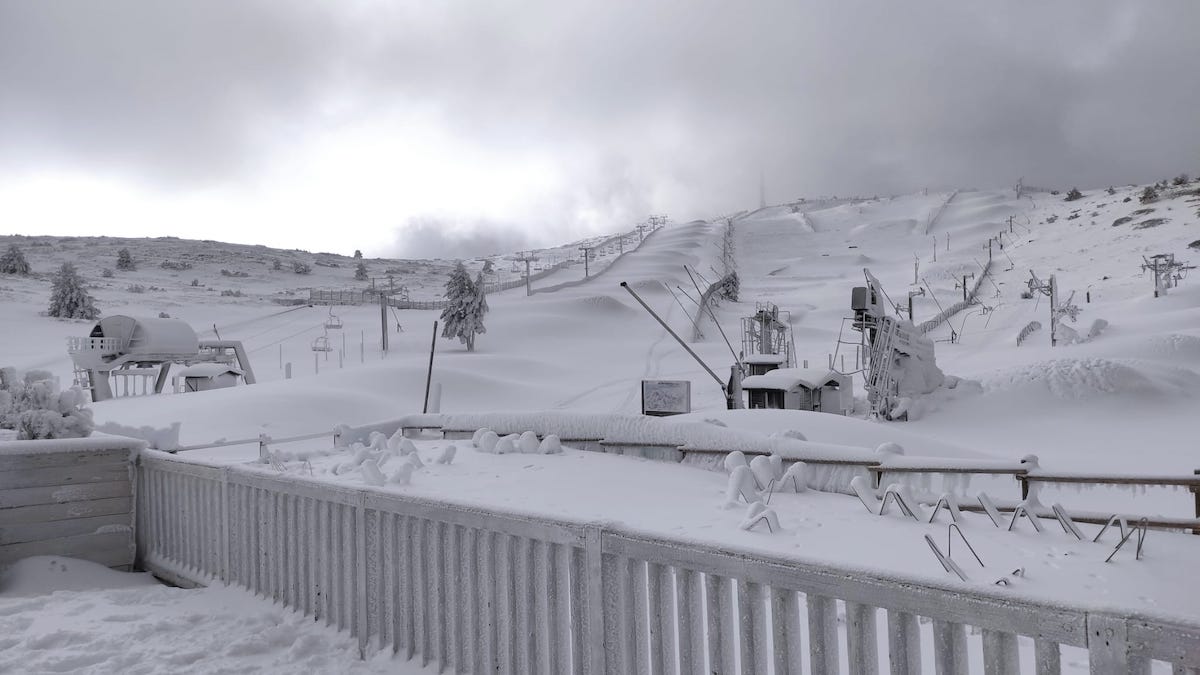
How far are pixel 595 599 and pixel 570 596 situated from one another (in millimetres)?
207

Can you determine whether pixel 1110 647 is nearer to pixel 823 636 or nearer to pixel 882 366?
pixel 823 636

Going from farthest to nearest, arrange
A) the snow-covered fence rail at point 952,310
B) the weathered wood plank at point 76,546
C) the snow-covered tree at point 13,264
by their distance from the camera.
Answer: the snow-covered tree at point 13,264 < the snow-covered fence rail at point 952,310 < the weathered wood plank at point 76,546

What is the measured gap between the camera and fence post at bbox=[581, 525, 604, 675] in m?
3.64

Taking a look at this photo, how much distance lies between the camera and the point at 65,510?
6.79m

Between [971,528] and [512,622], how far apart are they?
296 inches

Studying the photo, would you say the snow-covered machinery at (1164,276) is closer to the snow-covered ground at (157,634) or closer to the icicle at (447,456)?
the icicle at (447,456)

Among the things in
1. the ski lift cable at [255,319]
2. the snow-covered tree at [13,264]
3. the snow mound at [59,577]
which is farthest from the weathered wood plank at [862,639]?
the snow-covered tree at [13,264]

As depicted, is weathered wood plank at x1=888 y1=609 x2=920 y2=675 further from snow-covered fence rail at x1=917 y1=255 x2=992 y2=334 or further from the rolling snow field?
snow-covered fence rail at x1=917 y1=255 x2=992 y2=334

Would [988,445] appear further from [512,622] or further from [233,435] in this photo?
[233,435]

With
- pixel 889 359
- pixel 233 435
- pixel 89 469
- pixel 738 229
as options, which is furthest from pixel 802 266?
pixel 89 469

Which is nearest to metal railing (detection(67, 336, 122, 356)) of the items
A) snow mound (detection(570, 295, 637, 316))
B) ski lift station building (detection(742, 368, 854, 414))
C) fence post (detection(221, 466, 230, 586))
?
ski lift station building (detection(742, 368, 854, 414))

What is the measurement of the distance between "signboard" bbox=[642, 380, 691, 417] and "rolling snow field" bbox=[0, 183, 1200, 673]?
3430 mm

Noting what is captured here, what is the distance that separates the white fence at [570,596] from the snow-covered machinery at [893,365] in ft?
59.0

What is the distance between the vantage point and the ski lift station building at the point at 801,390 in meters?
21.7
